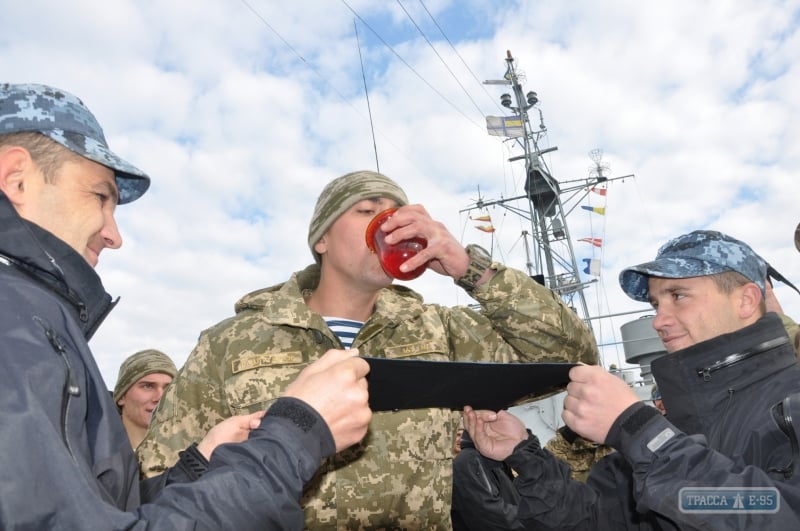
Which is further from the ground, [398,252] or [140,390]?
[140,390]

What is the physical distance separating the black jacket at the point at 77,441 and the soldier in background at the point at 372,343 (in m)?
1.30

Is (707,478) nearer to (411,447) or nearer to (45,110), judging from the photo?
(411,447)

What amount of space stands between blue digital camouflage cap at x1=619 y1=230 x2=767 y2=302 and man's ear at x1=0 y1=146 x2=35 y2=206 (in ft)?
7.97

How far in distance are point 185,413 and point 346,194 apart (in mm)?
1386

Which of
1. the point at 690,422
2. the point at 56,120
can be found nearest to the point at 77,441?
the point at 56,120

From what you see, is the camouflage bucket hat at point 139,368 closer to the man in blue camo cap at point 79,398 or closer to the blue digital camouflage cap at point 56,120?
the man in blue camo cap at point 79,398

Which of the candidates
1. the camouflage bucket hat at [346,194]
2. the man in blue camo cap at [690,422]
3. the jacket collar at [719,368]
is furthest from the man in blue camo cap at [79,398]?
the jacket collar at [719,368]

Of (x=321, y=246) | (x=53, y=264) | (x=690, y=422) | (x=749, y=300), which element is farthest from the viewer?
(x=321, y=246)

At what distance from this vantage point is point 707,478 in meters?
1.84

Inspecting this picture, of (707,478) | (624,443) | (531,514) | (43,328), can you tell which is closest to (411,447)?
(531,514)

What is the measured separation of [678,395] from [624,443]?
652mm

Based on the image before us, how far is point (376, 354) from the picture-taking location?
3094 millimetres

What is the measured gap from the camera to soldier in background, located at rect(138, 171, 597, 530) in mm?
2721

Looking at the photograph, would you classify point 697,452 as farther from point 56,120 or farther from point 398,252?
point 56,120
